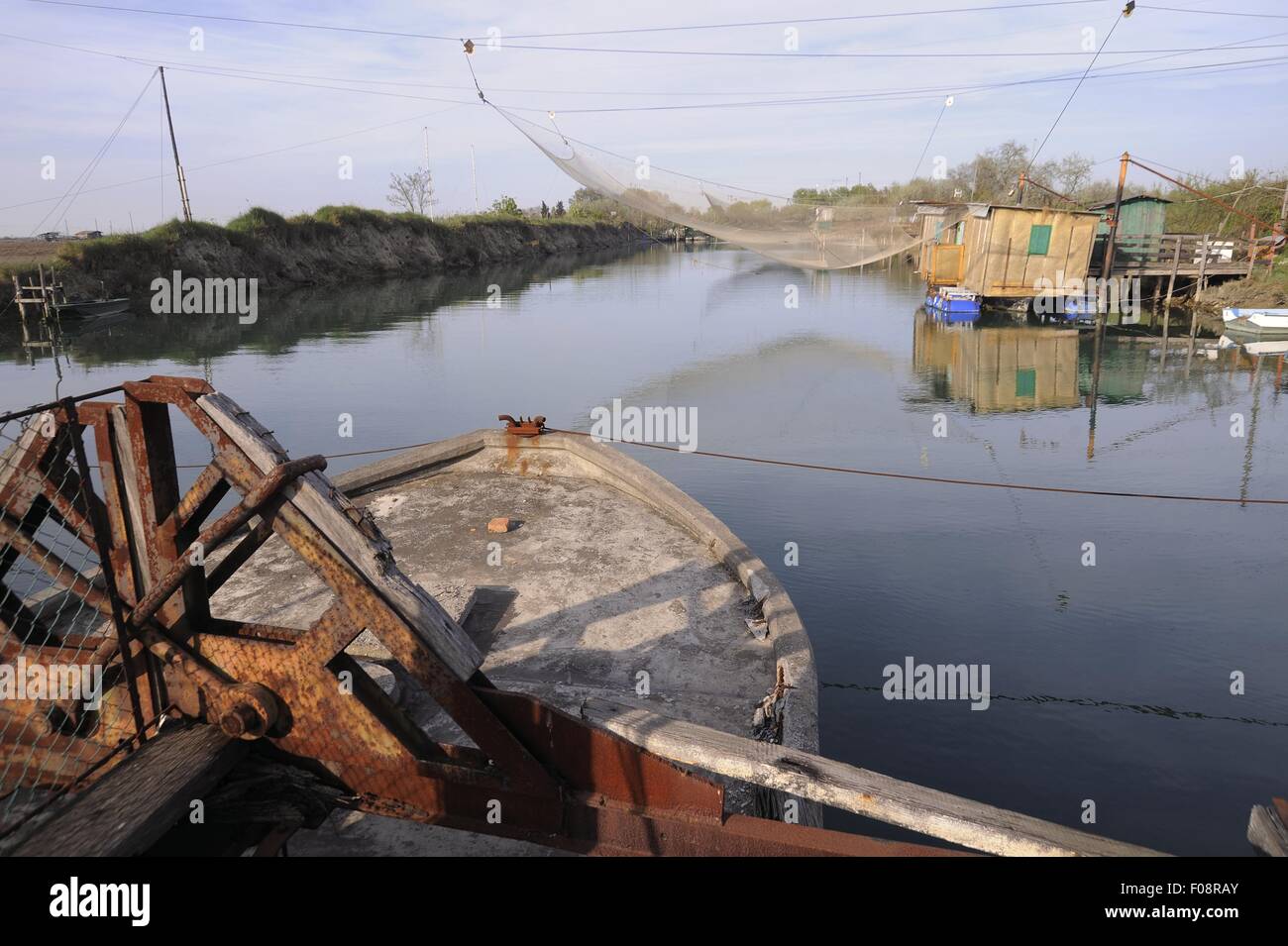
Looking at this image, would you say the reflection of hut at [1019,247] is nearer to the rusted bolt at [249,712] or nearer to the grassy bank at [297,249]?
the rusted bolt at [249,712]

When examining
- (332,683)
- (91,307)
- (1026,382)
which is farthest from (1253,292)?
(91,307)

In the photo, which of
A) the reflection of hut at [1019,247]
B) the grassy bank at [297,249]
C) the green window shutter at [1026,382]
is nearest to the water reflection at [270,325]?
the grassy bank at [297,249]

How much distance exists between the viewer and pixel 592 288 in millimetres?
55062

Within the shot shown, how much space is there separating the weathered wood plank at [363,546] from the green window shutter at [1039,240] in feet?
127

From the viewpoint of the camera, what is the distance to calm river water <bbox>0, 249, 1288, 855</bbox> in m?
7.89

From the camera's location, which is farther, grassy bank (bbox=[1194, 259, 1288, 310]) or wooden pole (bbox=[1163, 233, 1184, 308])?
wooden pole (bbox=[1163, 233, 1184, 308])

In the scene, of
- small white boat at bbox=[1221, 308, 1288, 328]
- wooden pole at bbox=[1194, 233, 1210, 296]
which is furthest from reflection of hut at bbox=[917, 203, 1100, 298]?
small white boat at bbox=[1221, 308, 1288, 328]

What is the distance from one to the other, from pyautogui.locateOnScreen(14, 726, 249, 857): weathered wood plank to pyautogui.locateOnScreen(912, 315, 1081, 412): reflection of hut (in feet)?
72.2

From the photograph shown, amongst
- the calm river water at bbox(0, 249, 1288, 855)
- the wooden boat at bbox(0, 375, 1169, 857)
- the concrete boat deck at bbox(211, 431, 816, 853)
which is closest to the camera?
the wooden boat at bbox(0, 375, 1169, 857)

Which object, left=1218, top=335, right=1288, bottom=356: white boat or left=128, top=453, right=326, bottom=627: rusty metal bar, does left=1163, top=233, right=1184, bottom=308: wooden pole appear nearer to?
left=1218, top=335, right=1288, bottom=356: white boat

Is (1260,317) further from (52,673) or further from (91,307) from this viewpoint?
(91,307)

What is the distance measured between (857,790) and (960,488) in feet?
43.0

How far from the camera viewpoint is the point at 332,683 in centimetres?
321

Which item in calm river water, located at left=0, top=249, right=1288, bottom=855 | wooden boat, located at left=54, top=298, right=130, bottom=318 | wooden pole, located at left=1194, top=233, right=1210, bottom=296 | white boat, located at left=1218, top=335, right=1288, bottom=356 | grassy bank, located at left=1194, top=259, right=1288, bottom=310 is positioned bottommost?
calm river water, located at left=0, top=249, right=1288, bottom=855
